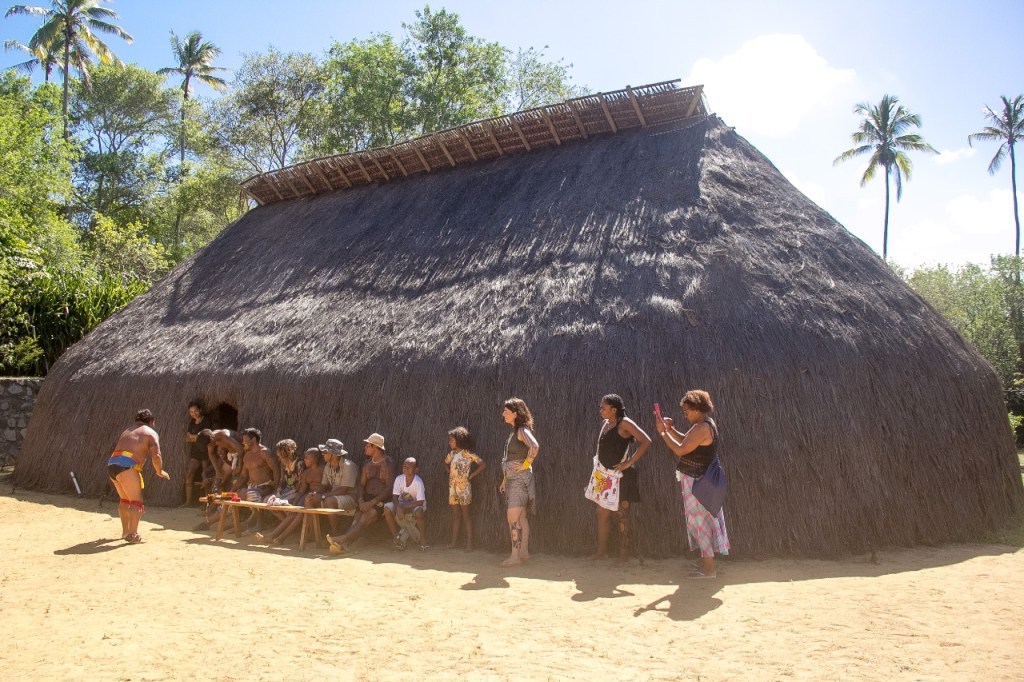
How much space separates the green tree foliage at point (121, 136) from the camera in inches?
1307

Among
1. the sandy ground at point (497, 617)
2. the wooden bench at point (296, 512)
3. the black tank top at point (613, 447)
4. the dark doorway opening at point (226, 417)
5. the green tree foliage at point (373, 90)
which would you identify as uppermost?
the green tree foliage at point (373, 90)

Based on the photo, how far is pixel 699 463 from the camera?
6090 mm

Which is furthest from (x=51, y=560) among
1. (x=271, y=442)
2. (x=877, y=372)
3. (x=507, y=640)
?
(x=877, y=372)

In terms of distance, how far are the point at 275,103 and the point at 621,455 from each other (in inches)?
1080

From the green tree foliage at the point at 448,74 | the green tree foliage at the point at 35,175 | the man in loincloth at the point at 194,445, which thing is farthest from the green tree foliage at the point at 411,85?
the man in loincloth at the point at 194,445

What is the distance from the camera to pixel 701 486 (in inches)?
240

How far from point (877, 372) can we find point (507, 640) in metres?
4.71

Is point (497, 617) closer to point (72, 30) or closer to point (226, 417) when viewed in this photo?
point (226, 417)

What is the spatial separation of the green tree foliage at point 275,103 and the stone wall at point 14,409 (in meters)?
17.0

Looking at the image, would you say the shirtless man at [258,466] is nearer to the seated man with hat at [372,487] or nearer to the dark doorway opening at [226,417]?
the seated man with hat at [372,487]

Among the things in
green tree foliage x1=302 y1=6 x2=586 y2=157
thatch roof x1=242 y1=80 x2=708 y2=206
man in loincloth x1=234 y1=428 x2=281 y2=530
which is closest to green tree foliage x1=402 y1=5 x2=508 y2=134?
green tree foliage x1=302 y1=6 x2=586 y2=157

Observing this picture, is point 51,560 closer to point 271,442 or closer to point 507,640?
point 271,442

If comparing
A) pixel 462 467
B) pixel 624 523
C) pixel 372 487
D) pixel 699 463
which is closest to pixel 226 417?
pixel 372 487

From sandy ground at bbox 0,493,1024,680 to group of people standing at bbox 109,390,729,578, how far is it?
0.39 meters
